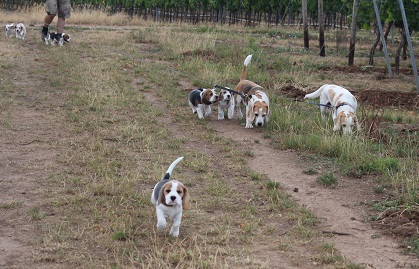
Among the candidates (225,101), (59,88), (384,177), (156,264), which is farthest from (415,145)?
(59,88)

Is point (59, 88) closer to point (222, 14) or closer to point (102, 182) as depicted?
point (102, 182)

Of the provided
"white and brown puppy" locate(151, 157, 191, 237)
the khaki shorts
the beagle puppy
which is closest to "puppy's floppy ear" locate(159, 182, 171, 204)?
"white and brown puppy" locate(151, 157, 191, 237)

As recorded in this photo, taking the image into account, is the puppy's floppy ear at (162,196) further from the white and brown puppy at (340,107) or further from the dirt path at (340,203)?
the white and brown puppy at (340,107)

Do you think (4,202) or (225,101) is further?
(225,101)

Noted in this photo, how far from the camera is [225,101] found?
444 inches

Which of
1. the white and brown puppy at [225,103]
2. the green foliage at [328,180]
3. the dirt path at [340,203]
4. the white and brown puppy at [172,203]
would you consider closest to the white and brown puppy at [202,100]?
the white and brown puppy at [225,103]

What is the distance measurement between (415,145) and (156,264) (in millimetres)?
5590

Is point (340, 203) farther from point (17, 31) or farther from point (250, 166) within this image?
point (17, 31)

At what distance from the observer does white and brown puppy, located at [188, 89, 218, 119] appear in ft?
36.2

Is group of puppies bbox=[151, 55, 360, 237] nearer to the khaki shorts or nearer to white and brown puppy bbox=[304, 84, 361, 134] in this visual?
white and brown puppy bbox=[304, 84, 361, 134]

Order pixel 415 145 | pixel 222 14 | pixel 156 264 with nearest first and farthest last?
pixel 156 264 → pixel 415 145 → pixel 222 14

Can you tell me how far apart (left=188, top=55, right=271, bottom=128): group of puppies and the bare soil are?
209 millimetres

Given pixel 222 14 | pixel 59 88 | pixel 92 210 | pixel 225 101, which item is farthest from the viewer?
pixel 222 14

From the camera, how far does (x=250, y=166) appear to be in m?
8.48
